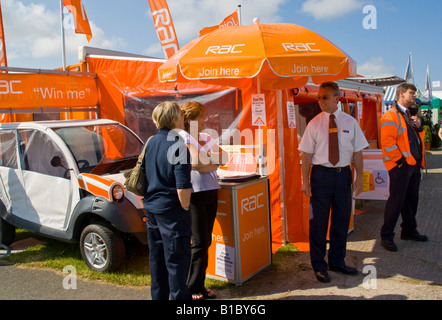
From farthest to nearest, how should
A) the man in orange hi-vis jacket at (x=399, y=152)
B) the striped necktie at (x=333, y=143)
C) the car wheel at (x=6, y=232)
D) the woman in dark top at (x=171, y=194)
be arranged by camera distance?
the car wheel at (x=6, y=232), the man in orange hi-vis jacket at (x=399, y=152), the striped necktie at (x=333, y=143), the woman in dark top at (x=171, y=194)

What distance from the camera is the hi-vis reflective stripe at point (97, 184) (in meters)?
4.36

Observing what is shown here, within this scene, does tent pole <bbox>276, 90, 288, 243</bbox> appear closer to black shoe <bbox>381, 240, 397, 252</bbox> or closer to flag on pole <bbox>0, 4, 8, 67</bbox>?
black shoe <bbox>381, 240, 397, 252</bbox>

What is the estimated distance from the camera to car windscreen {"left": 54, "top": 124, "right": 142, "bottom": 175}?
4953 millimetres

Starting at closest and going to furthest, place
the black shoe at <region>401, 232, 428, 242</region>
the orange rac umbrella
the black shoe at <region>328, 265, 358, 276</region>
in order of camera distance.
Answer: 1. the orange rac umbrella
2. the black shoe at <region>328, 265, 358, 276</region>
3. the black shoe at <region>401, 232, 428, 242</region>

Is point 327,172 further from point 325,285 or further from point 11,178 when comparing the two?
point 11,178

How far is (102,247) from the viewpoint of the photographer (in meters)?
4.49

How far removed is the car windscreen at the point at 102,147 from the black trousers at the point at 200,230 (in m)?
1.93

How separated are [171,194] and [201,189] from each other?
57 centimetres

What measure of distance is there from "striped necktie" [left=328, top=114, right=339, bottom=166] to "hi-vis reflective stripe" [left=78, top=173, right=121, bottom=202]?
2440 millimetres

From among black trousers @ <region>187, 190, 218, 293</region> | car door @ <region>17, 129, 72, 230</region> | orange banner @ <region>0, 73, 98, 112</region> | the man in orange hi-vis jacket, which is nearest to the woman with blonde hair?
black trousers @ <region>187, 190, 218, 293</region>

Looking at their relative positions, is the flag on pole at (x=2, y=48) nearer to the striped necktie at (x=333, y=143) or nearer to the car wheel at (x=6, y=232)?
the car wheel at (x=6, y=232)

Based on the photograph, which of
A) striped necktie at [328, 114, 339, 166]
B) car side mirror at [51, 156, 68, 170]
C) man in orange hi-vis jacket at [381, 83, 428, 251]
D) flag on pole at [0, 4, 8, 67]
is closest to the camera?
striped necktie at [328, 114, 339, 166]

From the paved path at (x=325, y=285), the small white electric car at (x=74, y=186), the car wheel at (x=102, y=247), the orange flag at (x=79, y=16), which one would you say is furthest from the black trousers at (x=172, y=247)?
the orange flag at (x=79, y=16)

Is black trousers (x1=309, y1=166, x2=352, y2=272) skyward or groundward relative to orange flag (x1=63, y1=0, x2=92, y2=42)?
groundward
